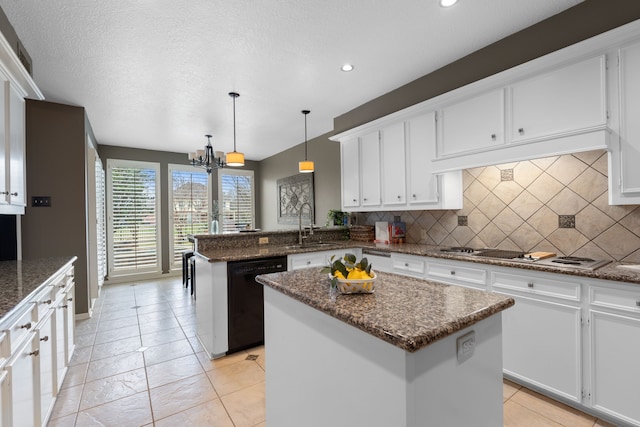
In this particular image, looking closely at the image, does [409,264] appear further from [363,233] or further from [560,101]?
[560,101]

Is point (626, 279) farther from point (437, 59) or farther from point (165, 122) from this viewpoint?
point (165, 122)

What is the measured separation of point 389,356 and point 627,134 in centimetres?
212

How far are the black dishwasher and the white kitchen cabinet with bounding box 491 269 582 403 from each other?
1.99 meters

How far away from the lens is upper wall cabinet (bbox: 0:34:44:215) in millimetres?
1881

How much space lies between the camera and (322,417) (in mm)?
1213

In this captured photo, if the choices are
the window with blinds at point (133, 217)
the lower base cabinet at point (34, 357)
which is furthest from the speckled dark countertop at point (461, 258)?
the window with blinds at point (133, 217)

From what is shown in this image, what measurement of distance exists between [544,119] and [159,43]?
303 cm

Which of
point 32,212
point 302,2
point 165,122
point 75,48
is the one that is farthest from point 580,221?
point 32,212

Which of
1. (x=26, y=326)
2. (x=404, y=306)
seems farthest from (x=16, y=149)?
(x=404, y=306)

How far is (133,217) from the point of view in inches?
231

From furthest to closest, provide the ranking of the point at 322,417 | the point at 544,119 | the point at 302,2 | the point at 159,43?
1. the point at 159,43
2. the point at 544,119
3. the point at 302,2
4. the point at 322,417

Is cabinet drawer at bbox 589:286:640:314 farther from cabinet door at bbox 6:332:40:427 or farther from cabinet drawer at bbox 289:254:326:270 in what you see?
cabinet door at bbox 6:332:40:427

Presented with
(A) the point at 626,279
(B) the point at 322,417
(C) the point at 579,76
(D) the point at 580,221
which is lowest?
(B) the point at 322,417

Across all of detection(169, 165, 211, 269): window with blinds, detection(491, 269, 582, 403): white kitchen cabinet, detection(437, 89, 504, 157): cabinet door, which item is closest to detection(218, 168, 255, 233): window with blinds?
detection(169, 165, 211, 269): window with blinds
